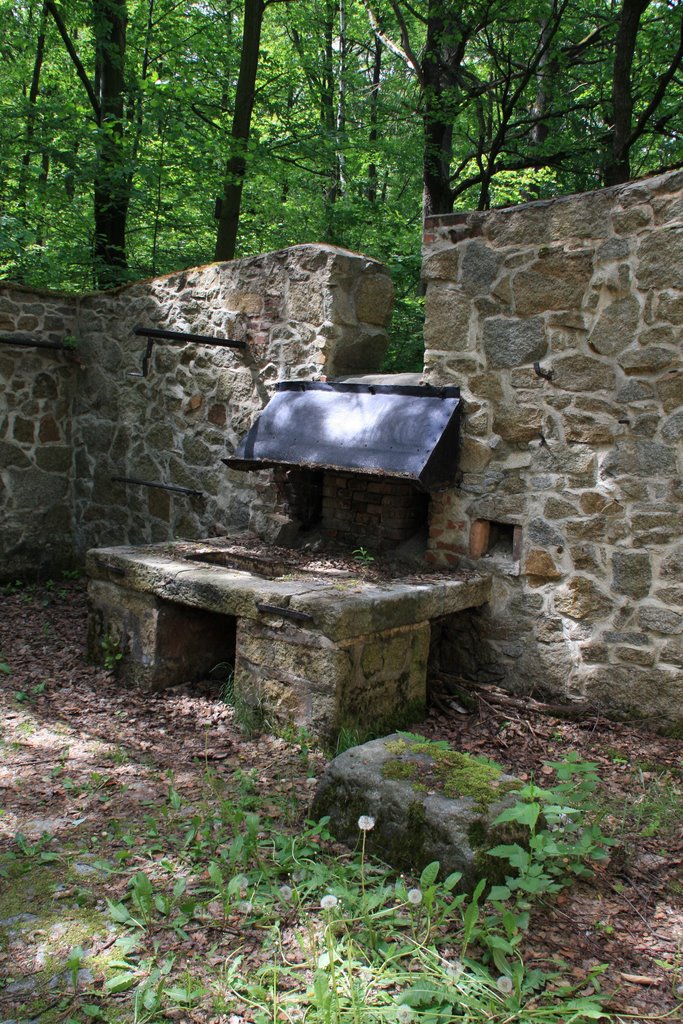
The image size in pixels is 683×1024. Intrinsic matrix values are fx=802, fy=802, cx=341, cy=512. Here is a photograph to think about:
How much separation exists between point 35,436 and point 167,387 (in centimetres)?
152

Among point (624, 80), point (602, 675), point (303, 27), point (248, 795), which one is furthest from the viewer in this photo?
point (303, 27)

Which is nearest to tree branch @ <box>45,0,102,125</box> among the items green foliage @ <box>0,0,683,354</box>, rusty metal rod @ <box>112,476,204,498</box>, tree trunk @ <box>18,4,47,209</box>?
green foliage @ <box>0,0,683,354</box>

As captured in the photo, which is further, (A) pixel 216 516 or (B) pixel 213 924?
(A) pixel 216 516

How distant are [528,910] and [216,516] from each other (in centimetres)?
410

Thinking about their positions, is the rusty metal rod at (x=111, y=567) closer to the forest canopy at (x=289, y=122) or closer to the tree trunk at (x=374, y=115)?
the forest canopy at (x=289, y=122)

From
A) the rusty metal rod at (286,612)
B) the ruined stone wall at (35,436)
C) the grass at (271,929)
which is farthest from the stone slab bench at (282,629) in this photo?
the ruined stone wall at (35,436)

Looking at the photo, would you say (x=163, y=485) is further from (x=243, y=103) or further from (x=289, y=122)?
(x=289, y=122)

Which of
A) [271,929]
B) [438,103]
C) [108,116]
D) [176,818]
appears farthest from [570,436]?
[108,116]

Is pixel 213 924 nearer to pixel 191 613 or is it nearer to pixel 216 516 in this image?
pixel 191 613

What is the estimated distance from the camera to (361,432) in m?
4.70

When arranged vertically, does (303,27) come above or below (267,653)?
above

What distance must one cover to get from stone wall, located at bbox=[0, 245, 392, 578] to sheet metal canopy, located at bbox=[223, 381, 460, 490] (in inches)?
13.6

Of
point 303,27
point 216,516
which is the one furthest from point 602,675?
point 303,27

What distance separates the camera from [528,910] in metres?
2.54
